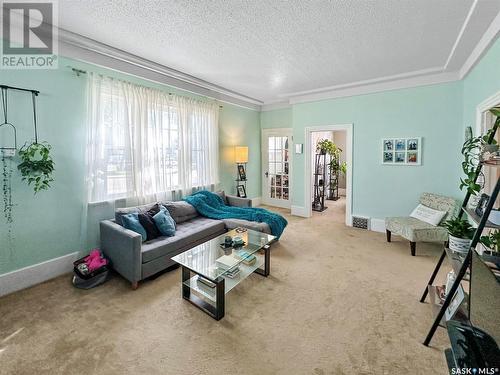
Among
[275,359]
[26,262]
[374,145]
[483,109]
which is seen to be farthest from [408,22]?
[26,262]

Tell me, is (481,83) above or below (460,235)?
above

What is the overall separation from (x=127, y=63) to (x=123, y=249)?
2.49 m

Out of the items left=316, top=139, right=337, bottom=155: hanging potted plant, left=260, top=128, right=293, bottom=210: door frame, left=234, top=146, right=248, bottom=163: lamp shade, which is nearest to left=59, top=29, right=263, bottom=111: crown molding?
left=234, top=146, right=248, bottom=163: lamp shade

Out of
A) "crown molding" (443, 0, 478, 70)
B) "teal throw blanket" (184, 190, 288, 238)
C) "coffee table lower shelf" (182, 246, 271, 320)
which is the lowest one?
"coffee table lower shelf" (182, 246, 271, 320)

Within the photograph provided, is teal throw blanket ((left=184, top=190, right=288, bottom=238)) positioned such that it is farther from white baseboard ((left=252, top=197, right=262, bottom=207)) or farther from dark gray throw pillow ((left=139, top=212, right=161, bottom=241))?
white baseboard ((left=252, top=197, right=262, bottom=207))

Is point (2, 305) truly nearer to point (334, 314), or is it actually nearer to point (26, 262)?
point (26, 262)

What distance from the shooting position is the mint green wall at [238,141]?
16.9ft

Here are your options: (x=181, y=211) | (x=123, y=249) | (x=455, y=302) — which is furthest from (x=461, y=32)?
(x=123, y=249)

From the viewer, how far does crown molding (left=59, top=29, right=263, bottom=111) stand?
8.89 feet

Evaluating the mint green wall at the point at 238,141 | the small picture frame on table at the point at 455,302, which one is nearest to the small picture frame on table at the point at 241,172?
the mint green wall at the point at 238,141

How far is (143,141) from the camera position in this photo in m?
3.49

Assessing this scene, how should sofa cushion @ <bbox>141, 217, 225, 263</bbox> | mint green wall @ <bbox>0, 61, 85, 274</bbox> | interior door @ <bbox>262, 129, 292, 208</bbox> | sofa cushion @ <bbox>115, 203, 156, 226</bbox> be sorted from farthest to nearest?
1. interior door @ <bbox>262, 129, 292, 208</bbox>
2. sofa cushion @ <bbox>115, 203, 156, 226</bbox>
3. sofa cushion @ <bbox>141, 217, 225, 263</bbox>
4. mint green wall @ <bbox>0, 61, 85, 274</bbox>

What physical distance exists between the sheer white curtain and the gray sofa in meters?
0.40

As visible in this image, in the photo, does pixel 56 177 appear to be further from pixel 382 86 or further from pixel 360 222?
pixel 382 86
